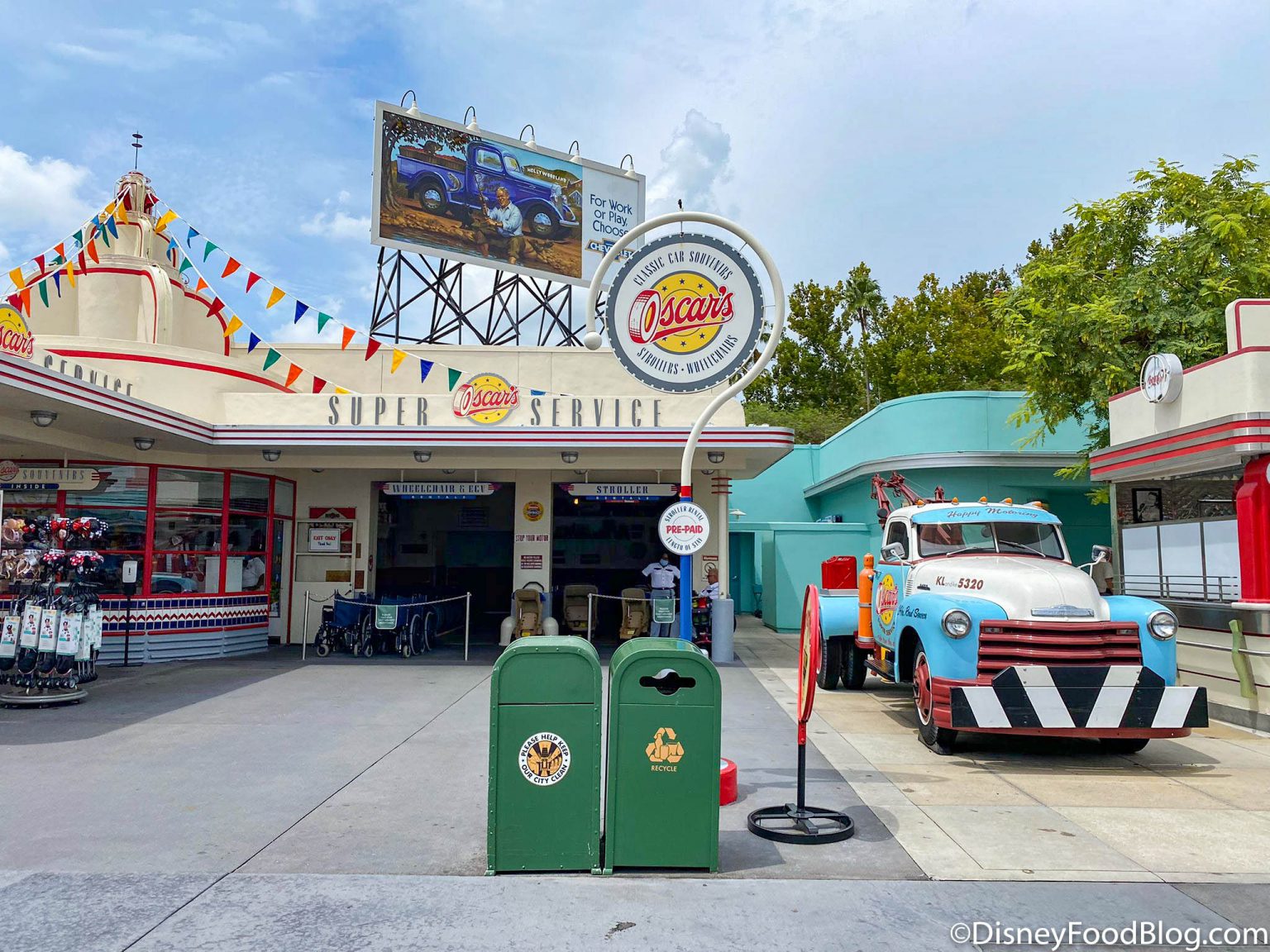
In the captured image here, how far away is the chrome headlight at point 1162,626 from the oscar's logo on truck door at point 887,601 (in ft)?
7.73

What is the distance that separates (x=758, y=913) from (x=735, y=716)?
5548 mm

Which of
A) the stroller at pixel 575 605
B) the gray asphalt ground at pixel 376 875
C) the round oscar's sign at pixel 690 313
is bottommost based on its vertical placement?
the gray asphalt ground at pixel 376 875

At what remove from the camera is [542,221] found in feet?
76.6

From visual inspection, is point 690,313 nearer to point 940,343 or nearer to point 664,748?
point 664,748

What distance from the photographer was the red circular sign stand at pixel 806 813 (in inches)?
225

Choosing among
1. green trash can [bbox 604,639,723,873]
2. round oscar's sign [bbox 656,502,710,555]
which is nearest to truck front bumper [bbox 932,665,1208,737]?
round oscar's sign [bbox 656,502,710,555]

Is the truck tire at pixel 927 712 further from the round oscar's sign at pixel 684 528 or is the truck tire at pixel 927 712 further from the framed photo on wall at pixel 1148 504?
the framed photo on wall at pixel 1148 504

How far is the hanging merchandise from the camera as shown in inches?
403

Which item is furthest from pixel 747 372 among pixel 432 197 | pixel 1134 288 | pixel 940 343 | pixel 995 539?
pixel 940 343

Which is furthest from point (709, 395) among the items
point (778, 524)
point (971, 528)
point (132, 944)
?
point (132, 944)

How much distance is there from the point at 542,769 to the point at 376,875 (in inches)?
41.4

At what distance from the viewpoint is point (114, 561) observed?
14000 mm

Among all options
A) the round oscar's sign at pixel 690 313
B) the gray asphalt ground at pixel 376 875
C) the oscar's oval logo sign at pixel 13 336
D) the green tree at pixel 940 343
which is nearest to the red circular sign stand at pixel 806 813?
the gray asphalt ground at pixel 376 875

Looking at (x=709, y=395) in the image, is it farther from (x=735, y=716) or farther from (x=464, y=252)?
(x=464, y=252)
